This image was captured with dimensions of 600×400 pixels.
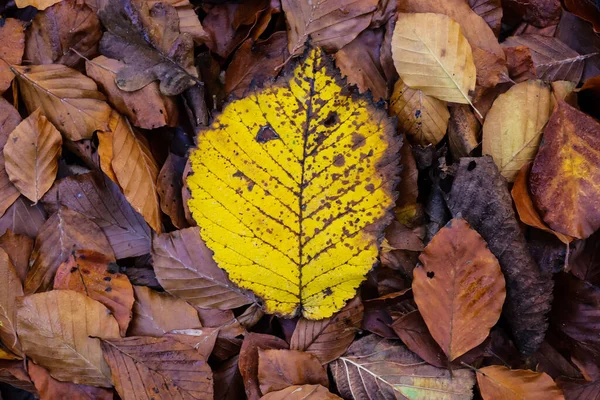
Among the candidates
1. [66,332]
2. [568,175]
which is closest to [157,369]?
[66,332]

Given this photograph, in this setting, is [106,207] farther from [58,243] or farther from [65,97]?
[65,97]

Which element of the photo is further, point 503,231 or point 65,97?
point 65,97

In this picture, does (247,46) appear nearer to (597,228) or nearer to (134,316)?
(134,316)

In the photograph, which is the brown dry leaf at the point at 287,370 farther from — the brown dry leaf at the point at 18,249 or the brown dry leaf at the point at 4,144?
the brown dry leaf at the point at 4,144

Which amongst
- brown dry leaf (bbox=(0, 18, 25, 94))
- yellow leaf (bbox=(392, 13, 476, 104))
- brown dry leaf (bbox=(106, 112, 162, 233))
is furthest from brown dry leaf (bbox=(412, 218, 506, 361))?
brown dry leaf (bbox=(0, 18, 25, 94))

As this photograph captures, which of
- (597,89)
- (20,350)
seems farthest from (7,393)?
(597,89)

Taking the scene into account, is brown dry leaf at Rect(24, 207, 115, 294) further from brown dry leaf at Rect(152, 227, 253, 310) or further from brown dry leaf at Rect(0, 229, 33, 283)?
brown dry leaf at Rect(152, 227, 253, 310)
